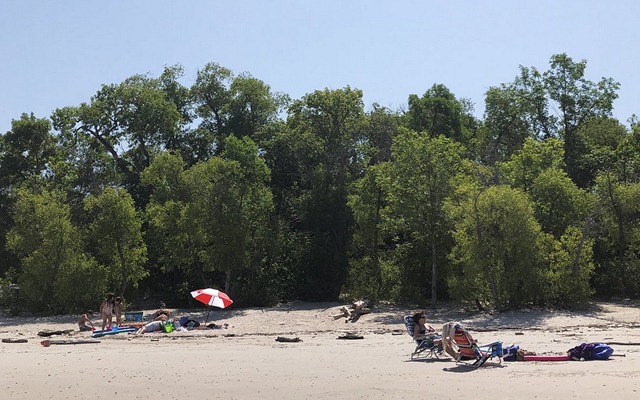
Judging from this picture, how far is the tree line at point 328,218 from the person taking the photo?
3112 centimetres

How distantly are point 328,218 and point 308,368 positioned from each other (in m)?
24.6

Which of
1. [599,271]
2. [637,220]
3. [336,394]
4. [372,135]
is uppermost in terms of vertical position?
[372,135]

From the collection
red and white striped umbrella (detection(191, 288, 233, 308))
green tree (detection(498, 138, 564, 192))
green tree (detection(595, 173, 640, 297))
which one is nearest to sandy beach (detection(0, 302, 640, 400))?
red and white striped umbrella (detection(191, 288, 233, 308))

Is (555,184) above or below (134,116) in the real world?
below

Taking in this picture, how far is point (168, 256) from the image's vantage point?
37.3 metres

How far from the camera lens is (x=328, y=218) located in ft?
129

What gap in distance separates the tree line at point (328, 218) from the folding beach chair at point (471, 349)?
52.4 feet

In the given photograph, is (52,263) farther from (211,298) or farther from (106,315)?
(211,298)

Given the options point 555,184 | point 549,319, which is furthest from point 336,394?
point 555,184

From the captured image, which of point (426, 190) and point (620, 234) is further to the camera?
point (620, 234)

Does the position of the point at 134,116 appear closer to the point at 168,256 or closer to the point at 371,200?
the point at 168,256

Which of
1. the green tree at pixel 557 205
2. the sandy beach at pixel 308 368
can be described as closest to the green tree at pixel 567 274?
the green tree at pixel 557 205

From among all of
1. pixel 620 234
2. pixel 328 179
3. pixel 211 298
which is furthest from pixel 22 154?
pixel 620 234

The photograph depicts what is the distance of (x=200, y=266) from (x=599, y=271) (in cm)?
2116
